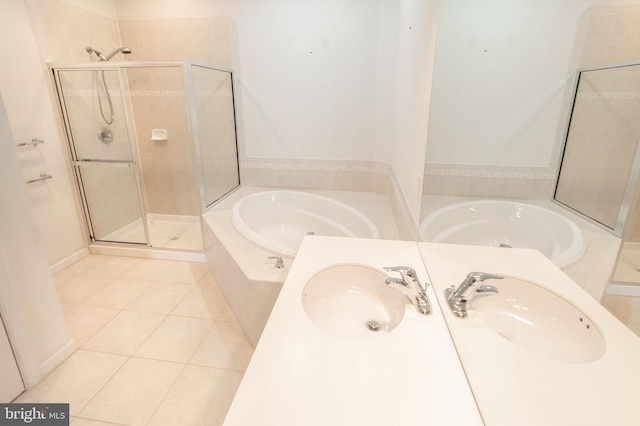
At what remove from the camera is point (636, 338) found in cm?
49

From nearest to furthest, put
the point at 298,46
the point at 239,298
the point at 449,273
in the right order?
1. the point at 449,273
2. the point at 239,298
3. the point at 298,46

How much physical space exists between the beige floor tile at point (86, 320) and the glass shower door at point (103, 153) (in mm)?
900

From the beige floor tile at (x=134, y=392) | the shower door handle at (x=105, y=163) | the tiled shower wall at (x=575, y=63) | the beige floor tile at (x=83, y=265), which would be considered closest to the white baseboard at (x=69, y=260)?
the beige floor tile at (x=83, y=265)

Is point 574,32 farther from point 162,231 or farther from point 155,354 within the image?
point 162,231

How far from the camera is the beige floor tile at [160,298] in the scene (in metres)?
2.40

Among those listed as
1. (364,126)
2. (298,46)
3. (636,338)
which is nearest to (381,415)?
(636,338)

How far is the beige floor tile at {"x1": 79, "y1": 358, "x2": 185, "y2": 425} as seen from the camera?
1580mm

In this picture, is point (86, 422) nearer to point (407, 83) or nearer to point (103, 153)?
point (103, 153)

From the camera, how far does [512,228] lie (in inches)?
Result: 33.3

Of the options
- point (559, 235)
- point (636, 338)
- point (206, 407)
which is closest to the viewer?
point (636, 338)

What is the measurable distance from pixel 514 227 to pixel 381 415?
22.3 inches

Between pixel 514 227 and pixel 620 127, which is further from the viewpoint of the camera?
pixel 514 227

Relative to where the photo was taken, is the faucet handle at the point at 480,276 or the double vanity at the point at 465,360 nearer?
the double vanity at the point at 465,360

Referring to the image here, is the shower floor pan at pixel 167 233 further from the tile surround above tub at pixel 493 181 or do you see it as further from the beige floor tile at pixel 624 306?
the beige floor tile at pixel 624 306
